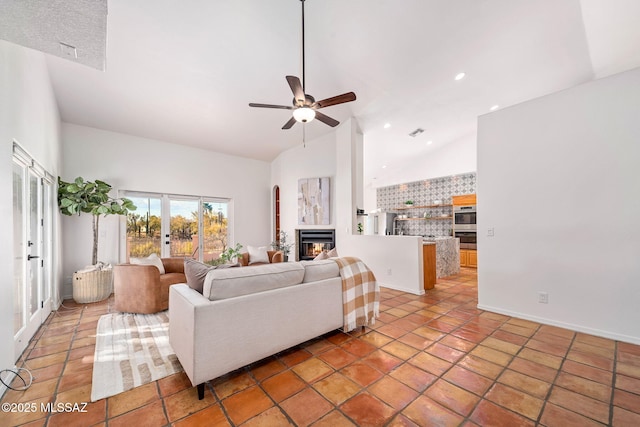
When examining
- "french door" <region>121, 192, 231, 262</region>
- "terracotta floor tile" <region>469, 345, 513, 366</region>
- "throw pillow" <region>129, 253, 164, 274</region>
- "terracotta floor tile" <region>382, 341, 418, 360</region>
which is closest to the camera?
"terracotta floor tile" <region>469, 345, 513, 366</region>

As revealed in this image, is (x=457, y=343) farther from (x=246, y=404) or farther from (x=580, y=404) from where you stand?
(x=246, y=404)

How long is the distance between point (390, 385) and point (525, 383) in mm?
1054

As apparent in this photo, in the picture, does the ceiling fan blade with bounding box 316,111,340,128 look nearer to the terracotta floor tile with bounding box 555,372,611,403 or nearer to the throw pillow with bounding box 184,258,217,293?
the throw pillow with bounding box 184,258,217,293

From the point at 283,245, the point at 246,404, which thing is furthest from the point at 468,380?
the point at 283,245

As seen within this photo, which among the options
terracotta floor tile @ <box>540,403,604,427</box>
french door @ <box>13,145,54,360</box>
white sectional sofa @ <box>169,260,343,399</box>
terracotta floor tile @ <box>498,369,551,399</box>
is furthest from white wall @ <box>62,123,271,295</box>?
terracotta floor tile @ <box>540,403,604,427</box>

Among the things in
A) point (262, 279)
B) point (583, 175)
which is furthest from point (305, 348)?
point (583, 175)

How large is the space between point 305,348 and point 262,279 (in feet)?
3.11

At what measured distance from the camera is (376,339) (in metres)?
2.68

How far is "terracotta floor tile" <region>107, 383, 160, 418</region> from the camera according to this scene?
167 cm

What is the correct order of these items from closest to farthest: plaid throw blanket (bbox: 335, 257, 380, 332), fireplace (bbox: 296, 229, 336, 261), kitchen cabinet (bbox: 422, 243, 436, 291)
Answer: plaid throw blanket (bbox: 335, 257, 380, 332)
kitchen cabinet (bbox: 422, 243, 436, 291)
fireplace (bbox: 296, 229, 336, 261)

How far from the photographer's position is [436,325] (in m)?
3.02

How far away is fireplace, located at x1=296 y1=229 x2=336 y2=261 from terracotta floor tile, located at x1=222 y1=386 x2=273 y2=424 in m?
4.09

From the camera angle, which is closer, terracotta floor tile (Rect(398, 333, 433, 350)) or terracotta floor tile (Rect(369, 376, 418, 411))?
terracotta floor tile (Rect(369, 376, 418, 411))

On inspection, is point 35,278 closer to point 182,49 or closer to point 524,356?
point 182,49
